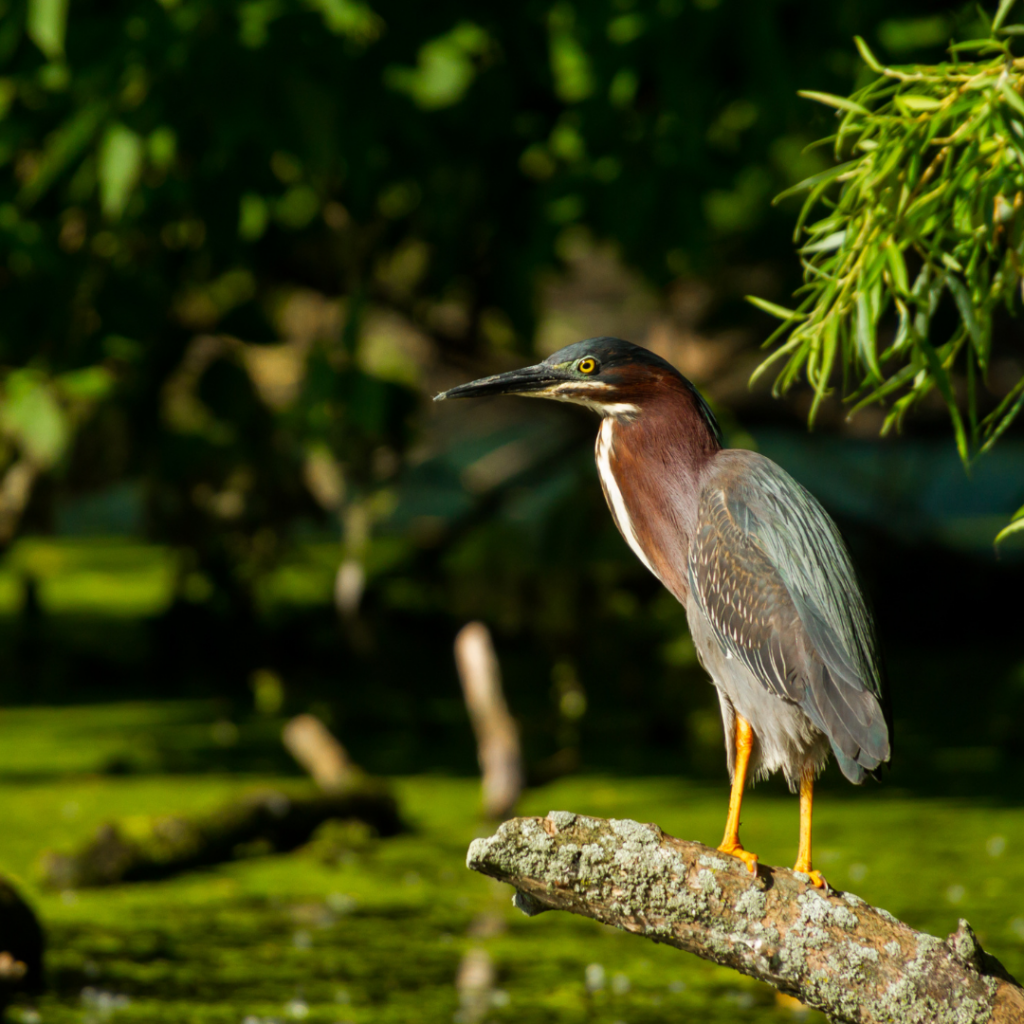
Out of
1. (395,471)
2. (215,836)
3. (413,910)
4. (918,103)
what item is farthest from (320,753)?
(918,103)

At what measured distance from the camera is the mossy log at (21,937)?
112 inches

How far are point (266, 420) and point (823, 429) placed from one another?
3016mm

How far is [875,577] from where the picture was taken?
7559 mm

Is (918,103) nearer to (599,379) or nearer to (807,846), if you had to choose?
(599,379)

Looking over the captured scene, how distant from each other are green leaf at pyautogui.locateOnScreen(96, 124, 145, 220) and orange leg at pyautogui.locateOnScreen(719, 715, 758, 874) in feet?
7.94

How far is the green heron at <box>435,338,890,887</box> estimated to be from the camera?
1539mm

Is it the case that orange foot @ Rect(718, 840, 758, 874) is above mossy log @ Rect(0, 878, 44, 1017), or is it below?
above

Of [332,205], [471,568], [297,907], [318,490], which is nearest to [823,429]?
[471,568]

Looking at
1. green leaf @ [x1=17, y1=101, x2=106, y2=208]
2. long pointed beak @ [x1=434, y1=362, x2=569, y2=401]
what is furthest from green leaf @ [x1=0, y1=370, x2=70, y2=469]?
long pointed beak @ [x1=434, y1=362, x2=569, y2=401]

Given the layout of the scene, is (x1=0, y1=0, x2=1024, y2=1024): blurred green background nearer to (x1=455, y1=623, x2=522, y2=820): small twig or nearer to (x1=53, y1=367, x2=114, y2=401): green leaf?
(x1=53, y1=367, x2=114, y2=401): green leaf

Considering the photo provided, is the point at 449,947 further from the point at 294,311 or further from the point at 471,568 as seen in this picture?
the point at 294,311

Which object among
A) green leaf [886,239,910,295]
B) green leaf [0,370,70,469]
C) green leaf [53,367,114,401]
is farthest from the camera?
green leaf [53,367,114,401]

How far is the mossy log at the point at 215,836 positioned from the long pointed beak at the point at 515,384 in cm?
267

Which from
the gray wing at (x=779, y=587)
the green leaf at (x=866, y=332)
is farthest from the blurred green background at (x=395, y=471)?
the green leaf at (x=866, y=332)
